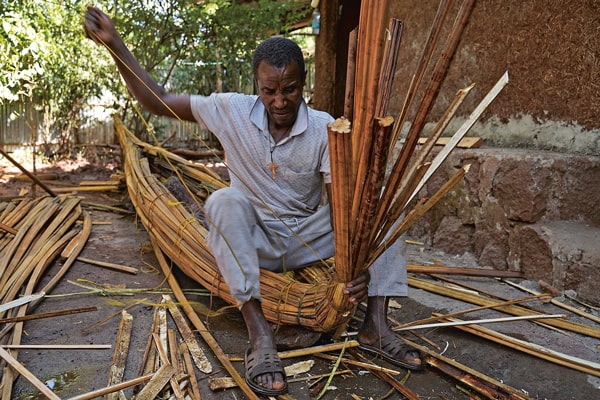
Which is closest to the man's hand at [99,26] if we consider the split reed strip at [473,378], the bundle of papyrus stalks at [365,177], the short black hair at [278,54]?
the short black hair at [278,54]

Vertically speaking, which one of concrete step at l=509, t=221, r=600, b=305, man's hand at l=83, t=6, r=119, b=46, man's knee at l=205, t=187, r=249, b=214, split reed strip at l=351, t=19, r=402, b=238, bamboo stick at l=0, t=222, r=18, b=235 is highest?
man's hand at l=83, t=6, r=119, b=46

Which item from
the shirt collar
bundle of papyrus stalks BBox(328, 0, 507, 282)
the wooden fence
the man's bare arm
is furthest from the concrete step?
the wooden fence

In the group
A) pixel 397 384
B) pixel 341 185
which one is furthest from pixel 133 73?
pixel 397 384

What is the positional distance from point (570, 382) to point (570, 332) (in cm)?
→ 45

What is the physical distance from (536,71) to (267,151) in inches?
69.9

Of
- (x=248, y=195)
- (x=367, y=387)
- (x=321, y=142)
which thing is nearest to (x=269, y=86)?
(x=321, y=142)

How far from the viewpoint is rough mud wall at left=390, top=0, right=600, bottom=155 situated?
270cm

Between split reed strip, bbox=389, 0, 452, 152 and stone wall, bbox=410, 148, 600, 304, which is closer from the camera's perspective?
split reed strip, bbox=389, 0, 452, 152

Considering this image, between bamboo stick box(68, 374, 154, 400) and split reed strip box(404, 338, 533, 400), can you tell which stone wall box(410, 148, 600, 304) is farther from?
bamboo stick box(68, 374, 154, 400)

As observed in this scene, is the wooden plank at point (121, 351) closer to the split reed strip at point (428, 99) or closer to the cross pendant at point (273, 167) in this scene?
the cross pendant at point (273, 167)

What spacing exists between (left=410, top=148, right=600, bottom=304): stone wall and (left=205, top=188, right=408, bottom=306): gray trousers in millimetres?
1045

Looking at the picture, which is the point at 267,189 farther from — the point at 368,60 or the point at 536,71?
the point at 536,71

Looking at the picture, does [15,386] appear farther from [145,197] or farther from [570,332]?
[570,332]

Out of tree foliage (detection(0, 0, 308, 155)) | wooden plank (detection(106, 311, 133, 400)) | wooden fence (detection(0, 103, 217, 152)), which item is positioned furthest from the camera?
wooden fence (detection(0, 103, 217, 152))
